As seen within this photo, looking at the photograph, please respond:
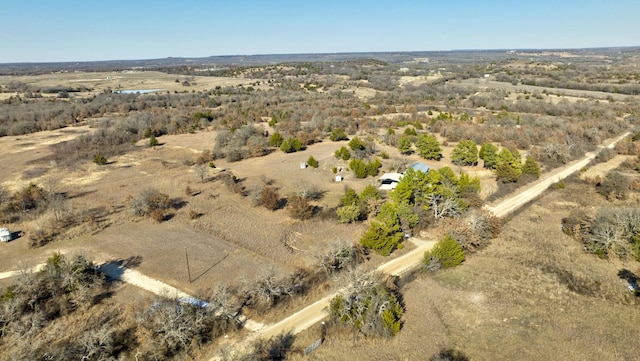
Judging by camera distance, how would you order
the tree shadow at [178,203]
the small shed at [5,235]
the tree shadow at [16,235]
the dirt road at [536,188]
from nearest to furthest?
the small shed at [5,235] < the tree shadow at [16,235] < the tree shadow at [178,203] < the dirt road at [536,188]

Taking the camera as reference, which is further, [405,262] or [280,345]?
[405,262]

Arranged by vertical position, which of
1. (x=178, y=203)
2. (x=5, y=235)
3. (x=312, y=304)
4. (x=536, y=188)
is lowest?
(x=536, y=188)

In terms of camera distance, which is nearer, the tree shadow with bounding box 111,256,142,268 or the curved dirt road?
the curved dirt road

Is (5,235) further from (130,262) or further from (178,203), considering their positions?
(178,203)

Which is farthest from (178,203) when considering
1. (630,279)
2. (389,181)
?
(630,279)

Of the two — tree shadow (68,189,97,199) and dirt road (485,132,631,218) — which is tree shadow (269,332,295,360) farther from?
tree shadow (68,189,97,199)

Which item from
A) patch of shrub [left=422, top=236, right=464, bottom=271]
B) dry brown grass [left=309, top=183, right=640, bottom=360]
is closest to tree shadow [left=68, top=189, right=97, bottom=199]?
dry brown grass [left=309, top=183, right=640, bottom=360]

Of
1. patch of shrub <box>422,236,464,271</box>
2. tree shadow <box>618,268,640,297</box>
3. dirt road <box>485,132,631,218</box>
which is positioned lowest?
tree shadow <box>618,268,640,297</box>

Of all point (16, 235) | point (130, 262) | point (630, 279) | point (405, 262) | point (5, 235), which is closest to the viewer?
point (630, 279)

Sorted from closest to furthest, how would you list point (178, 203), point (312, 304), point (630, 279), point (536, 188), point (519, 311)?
point (519, 311) < point (312, 304) < point (630, 279) < point (178, 203) < point (536, 188)

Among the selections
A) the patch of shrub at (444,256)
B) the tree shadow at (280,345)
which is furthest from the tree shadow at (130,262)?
the patch of shrub at (444,256)

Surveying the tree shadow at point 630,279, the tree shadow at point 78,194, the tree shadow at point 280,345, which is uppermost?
the tree shadow at point 78,194

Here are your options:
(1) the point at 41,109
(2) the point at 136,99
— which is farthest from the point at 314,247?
(2) the point at 136,99

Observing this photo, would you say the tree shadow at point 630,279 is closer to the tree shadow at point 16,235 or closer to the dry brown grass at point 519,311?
the dry brown grass at point 519,311
